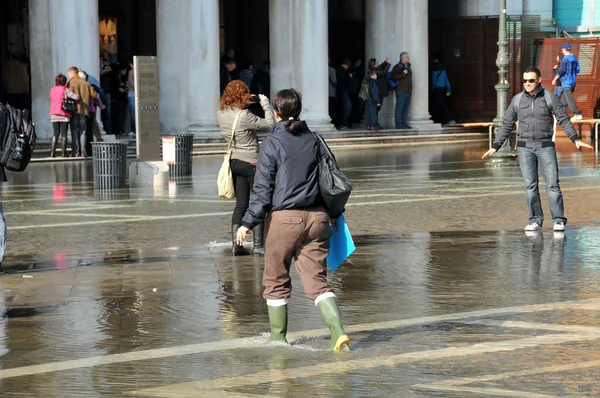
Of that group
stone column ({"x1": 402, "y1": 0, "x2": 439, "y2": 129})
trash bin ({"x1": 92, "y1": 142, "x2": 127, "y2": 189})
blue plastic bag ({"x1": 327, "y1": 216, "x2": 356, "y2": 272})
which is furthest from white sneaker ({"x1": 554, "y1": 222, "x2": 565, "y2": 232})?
stone column ({"x1": 402, "y1": 0, "x2": 439, "y2": 129})

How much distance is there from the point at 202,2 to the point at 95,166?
1011 centimetres

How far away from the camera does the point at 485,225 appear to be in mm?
14977

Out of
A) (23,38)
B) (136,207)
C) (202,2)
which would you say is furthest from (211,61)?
(136,207)

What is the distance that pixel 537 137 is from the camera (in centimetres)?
1402

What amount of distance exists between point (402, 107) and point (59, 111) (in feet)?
35.9

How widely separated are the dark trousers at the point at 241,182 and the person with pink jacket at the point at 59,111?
42.8 ft

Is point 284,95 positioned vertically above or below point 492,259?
above

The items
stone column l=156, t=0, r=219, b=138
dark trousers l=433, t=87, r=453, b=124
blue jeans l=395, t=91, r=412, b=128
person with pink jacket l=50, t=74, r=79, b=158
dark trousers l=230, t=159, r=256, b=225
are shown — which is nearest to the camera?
dark trousers l=230, t=159, r=256, b=225

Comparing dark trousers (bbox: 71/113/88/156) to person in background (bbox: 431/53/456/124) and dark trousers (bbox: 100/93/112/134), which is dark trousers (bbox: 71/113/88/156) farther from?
person in background (bbox: 431/53/456/124)

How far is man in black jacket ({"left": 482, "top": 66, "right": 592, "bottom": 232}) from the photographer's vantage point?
45.9 feet

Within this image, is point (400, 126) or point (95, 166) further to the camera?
point (400, 126)

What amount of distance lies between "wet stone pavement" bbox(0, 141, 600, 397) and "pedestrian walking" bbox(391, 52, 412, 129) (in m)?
15.5

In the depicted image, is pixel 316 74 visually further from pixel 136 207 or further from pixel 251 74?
pixel 136 207

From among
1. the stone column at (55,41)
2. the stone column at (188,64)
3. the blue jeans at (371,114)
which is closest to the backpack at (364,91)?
the blue jeans at (371,114)
